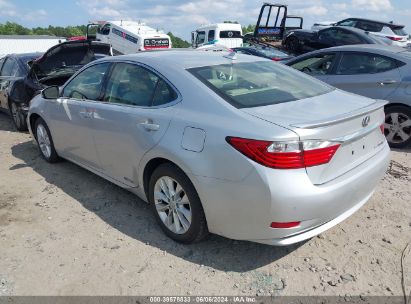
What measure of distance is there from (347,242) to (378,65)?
4088 millimetres

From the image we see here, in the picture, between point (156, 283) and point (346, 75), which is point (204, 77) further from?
point (346, 75)

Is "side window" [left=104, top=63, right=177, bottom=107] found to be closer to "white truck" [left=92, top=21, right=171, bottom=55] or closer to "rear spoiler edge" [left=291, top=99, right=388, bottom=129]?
"rear spoiler edge" [left=291, top=99, right=388, bottom=129]

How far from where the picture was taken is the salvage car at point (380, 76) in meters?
6.20

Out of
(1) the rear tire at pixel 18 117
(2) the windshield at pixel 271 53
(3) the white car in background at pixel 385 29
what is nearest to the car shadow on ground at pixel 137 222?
(1) the rear tire at pixel 18 117

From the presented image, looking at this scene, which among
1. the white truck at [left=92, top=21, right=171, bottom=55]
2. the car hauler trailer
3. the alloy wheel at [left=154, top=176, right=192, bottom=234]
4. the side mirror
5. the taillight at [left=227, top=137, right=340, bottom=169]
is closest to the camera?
the taillight at [left=227, top=137, right=340, bottom=169]

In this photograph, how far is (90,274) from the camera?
3.14m

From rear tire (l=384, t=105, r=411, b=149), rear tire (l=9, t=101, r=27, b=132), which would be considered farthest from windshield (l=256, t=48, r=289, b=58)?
rear tire (l=9, t=101, r=27, b=132)

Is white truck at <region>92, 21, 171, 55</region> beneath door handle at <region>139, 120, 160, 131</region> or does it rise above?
beneath

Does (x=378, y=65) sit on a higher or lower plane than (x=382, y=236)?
higher

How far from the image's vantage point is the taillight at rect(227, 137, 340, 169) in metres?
2.66

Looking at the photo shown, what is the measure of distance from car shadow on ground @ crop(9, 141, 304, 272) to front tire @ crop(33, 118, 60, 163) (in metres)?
0.12

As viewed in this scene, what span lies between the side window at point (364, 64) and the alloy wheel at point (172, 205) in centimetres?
465

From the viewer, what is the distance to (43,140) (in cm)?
565

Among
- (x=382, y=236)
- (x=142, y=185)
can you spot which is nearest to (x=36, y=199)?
(x=142, y=185)
